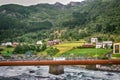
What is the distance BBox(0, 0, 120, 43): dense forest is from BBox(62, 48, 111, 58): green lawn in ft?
9.18

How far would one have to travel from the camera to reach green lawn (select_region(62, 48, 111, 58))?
24.7 metres

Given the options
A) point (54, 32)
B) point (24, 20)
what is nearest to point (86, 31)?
point (54, 32)

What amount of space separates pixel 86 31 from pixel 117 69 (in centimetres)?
1085

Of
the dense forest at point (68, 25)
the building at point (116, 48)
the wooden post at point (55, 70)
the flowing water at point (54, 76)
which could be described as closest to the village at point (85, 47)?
the building at point (116, 48)

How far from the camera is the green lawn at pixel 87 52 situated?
972 inches

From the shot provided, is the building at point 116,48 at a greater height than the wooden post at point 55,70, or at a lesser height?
greater

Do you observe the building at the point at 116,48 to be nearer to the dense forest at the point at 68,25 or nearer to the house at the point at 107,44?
the house at the point at 107,44

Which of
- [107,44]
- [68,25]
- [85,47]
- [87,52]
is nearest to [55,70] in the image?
[87,52]

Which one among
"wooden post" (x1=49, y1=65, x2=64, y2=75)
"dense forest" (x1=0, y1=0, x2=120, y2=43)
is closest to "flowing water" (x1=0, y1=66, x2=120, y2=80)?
"wooden post" (x1=49, y1=65, x2=64, y2=75)

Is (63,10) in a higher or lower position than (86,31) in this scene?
higher

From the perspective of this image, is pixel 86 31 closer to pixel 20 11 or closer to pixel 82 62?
pixel 20 11

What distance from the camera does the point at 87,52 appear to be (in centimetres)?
2534

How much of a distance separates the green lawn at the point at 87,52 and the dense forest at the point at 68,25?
2.80 m

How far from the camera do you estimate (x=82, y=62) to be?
1617 cm
